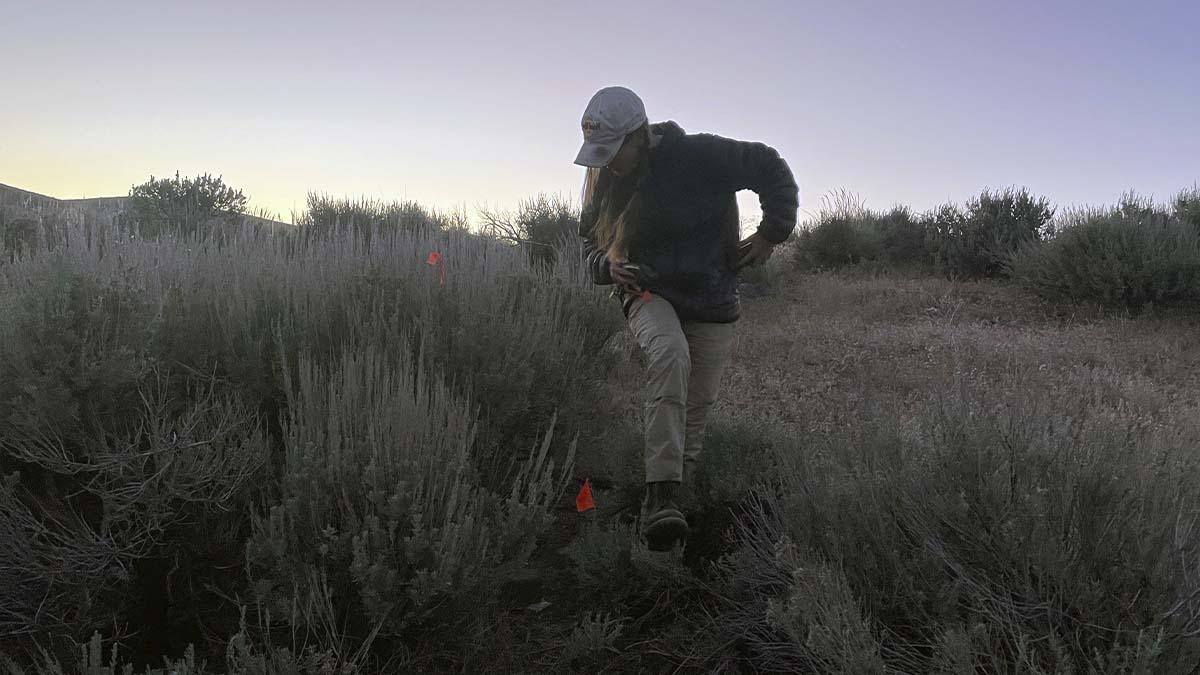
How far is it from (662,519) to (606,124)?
5.40 feet

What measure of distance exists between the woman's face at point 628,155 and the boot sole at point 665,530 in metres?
1.53

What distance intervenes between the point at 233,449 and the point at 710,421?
2533 mm

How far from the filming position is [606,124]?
3.58m

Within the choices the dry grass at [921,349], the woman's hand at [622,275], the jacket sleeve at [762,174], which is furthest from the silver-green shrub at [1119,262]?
the woman's hand at [622,275]

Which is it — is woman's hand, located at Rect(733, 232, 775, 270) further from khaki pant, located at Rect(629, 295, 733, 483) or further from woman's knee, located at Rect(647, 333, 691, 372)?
woman's knee, located at Rect(647, 333, 691, 372)

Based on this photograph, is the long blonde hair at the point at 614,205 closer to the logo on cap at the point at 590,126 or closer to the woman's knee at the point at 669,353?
the logo on cap at the point at 590,126

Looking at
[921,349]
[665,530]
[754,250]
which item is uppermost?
[754,250]

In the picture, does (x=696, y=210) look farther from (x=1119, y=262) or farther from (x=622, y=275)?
(x=1119, y=262)

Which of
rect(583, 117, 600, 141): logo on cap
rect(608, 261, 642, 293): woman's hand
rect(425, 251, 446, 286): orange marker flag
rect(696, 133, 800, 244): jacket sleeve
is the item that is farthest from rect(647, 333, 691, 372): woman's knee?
rect(425, 251, 446, 286): orange marker flag

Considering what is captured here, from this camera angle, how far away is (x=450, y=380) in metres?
4.18

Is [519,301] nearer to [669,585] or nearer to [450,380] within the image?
[450,380]

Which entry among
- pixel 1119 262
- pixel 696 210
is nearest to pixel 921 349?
pixel 1119 262

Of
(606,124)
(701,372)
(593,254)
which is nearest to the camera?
(606,124)

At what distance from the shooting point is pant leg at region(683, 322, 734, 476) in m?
3.97
